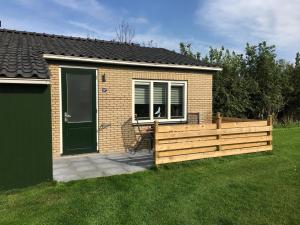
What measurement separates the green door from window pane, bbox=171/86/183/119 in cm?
309

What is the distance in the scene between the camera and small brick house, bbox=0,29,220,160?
8.17 m

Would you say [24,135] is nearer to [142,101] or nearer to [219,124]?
[142,101]

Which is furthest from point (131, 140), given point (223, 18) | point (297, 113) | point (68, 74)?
point (297, 113)

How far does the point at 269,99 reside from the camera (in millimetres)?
17422

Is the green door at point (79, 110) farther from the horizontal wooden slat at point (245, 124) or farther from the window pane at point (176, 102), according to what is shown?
the horizontal wooden slat at point (245, 124)

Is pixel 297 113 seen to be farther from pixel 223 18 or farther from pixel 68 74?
pixel 68 74

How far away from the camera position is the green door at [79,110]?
830 cm

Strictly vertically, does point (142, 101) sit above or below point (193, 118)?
above

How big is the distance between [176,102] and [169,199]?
573 cm

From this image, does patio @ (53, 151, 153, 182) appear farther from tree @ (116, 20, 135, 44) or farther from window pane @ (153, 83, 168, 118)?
tree @ (116, 20, 135, 44)

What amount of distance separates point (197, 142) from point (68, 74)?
4288mm

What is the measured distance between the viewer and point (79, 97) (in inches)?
336

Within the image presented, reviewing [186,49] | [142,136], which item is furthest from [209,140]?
[186,49]

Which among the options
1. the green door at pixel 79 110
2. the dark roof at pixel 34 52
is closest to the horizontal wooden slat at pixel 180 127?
the green door at pixel 79 110
